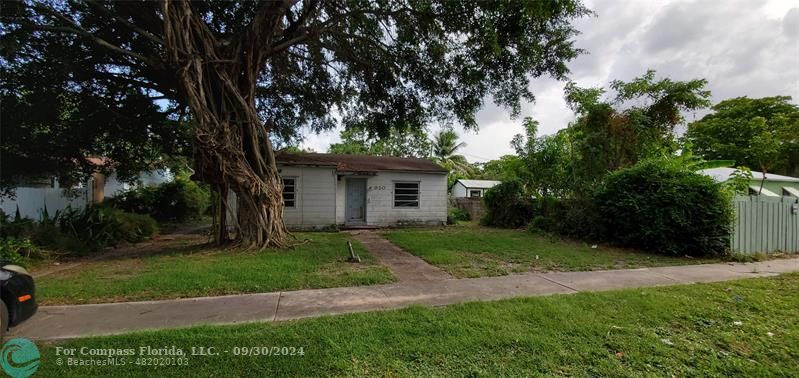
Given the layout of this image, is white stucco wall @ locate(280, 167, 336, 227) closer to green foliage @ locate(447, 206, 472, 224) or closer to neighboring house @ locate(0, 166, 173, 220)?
neighboring house @ locate(0, 166, 173, 220)

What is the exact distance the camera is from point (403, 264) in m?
6.82

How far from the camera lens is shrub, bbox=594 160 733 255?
7.71 metres

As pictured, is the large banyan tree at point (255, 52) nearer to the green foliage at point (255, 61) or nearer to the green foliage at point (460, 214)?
the green foliage at point (255, 61)

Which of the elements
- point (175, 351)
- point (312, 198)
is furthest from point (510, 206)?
point (175, 351)

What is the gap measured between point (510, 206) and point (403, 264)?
355 inches

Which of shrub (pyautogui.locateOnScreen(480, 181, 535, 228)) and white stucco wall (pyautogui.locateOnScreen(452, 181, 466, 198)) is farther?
white stucco wall (pyautogui.locateOnScreen(452, 181, 466, 198))

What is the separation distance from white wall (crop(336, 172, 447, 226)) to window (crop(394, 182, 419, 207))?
0.17 meters

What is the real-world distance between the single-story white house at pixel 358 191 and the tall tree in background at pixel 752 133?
55.0 feet

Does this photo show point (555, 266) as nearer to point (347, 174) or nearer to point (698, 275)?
point (698, 275)

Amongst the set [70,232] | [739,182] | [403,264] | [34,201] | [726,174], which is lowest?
[403,264]

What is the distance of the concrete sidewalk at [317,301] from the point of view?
3631 mm

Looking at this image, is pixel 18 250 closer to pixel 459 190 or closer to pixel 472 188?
pixel 472 188

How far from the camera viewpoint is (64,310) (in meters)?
4.06

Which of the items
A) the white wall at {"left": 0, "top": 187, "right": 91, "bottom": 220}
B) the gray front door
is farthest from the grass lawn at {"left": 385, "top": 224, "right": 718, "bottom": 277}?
the white wall at {"left": 0, "top": 187, "right": 91, "bottom": 220}
